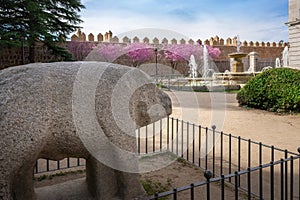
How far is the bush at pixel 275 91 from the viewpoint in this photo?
9.41 m

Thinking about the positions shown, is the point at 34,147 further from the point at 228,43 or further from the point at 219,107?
the point at 228,43

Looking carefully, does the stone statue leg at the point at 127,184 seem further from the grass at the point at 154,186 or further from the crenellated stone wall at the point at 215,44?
the crenellated stone wall at the point at 215,44

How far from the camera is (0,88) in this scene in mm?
2123

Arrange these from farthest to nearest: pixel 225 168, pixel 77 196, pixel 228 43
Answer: pixel 228 43
pixel 225 168
pixel 77 196

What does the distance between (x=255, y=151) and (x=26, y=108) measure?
4543 millimetres

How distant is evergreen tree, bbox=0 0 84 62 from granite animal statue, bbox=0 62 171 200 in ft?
43.4

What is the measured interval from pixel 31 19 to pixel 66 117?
595 inches

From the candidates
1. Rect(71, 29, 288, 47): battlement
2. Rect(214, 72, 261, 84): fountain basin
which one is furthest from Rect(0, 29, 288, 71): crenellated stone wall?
Rect(214, 72, 261, 84): fountain basin

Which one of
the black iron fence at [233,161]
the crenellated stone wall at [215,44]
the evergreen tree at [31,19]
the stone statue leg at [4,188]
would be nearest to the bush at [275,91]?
the black iron fence at [233,161]

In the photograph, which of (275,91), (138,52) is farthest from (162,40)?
(275,91)

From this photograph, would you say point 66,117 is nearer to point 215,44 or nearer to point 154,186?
point 154,186

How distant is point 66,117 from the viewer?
223cm

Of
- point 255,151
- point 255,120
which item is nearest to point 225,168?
point 255,151

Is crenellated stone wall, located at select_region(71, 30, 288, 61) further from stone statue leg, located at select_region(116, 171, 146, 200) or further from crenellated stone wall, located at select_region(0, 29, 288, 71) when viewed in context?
stone statue leg, located at select_region(116, 171, 146, 200)
